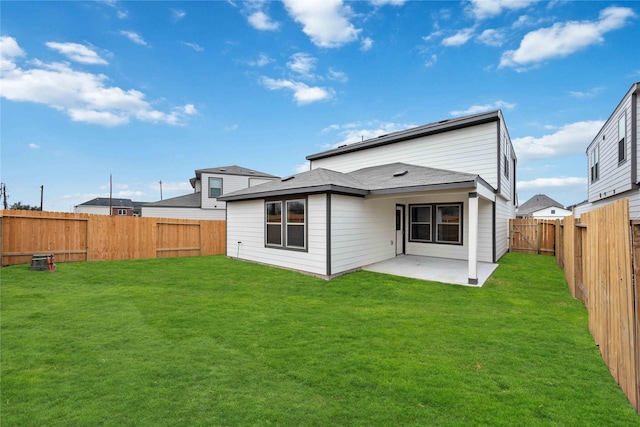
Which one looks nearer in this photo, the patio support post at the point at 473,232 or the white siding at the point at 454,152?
the patio support post at the point at 473,232

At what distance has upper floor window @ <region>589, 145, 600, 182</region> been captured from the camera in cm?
1358

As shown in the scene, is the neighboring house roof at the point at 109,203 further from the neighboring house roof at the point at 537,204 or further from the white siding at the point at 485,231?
the neighboring house roof at the point at 537,204

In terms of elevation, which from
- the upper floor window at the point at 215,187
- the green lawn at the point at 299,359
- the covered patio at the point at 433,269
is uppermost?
the upper floor window at the point at 215,187

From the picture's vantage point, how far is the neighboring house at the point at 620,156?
29.2 feet

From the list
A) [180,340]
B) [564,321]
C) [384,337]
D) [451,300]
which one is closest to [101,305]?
[180,340]

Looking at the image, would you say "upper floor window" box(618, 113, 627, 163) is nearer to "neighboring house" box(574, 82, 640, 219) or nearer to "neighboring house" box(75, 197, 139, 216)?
"neighboring house" box(574, 82, 640, 219)

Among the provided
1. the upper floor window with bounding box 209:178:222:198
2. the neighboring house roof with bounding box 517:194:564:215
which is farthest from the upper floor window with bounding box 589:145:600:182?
the neighboring house roof with bounding box 517:194:564:215

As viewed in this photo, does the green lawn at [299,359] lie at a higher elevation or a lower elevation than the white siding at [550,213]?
lower

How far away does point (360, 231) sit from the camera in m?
9.10

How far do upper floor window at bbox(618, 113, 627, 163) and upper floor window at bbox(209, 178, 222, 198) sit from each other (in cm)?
2324

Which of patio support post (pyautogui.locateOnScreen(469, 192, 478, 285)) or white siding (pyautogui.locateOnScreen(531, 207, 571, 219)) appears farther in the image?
white siding (pyautogui.locateOnScreen(531, 207, 571, 219))

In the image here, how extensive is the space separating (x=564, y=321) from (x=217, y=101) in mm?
16613

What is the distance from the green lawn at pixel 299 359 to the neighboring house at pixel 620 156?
6350 mm

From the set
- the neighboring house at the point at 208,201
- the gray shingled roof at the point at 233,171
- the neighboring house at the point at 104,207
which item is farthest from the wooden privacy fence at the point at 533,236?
the neighboring house at the point at 104,207
